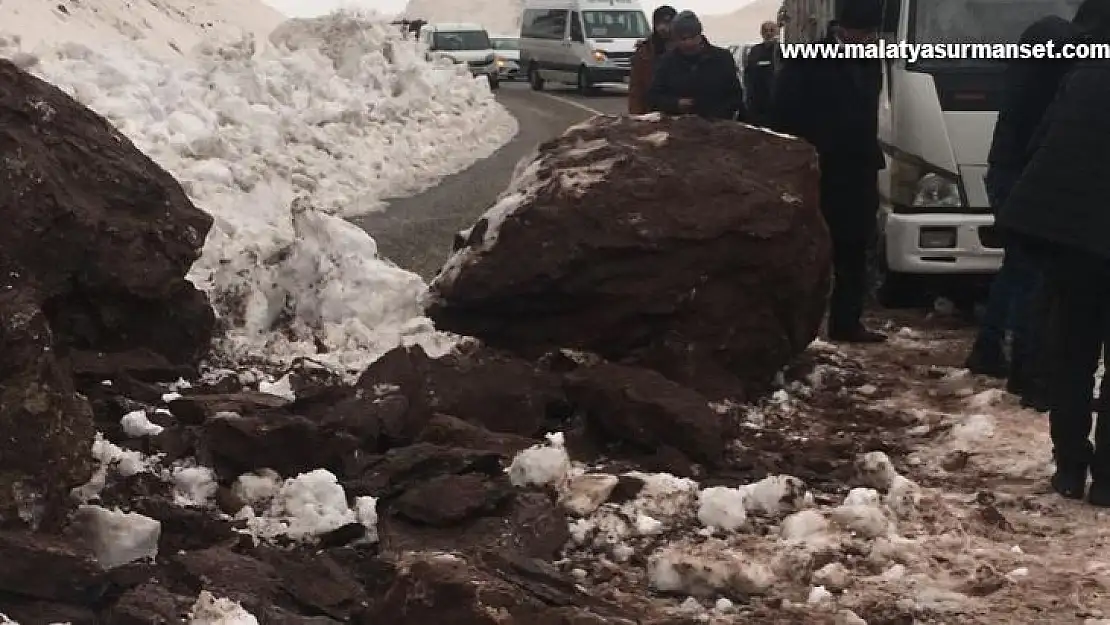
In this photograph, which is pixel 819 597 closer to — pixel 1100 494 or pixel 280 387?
pixel 1100 494

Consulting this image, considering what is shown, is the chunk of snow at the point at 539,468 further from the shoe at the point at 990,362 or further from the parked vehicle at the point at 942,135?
the parked vehicle at the point at 942,135

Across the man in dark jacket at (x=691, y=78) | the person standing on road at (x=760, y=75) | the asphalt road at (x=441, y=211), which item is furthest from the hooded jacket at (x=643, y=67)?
the asphalt road at (x=441, y=211)

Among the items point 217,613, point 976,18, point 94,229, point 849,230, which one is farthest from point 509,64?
point 217,613

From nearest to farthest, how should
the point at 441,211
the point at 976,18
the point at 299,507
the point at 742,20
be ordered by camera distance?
the point at 299,507 → the point at 976,18 → the point at 441,211 → the point at 742,20

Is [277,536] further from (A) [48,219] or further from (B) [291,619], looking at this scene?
(A) [48,219]

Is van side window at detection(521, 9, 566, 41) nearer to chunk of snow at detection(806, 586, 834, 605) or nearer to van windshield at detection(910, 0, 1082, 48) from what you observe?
van windshield at detection(910, 0, 1082, 48)

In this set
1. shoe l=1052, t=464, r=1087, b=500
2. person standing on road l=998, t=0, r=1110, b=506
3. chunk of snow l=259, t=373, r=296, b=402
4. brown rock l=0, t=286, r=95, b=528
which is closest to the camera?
brown rock l=0, t=286, r=95, b=528

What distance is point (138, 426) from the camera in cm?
500

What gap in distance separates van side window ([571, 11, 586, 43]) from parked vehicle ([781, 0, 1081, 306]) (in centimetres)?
2223

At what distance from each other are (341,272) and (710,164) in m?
1.96

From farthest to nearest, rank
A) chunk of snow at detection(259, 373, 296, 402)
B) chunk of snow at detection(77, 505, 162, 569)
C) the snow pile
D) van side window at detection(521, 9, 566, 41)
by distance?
van side window at detection(521, 9, 566, 41) < chunk of snow at detection(259, 373, 296, 402) < the snow pile < chunk of snow at detection(77, 505, 162, 569)

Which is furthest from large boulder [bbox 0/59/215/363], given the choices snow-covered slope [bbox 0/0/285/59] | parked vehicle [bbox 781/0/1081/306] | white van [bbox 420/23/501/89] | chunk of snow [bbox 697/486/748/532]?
white van [bbox 420/23/501/89]

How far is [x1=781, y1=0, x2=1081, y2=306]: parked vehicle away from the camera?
818 cm

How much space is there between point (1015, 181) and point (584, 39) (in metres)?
24.7
